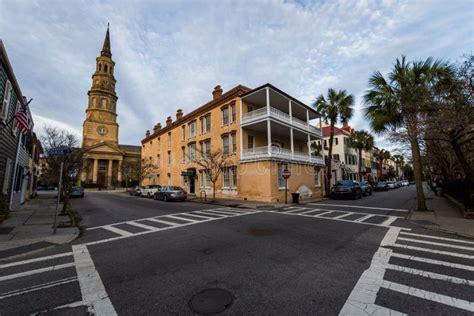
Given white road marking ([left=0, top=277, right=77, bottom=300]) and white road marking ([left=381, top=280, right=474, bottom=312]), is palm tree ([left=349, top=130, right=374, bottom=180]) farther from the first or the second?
white road marking ([left=0, top=277, right=77, bottom=300])

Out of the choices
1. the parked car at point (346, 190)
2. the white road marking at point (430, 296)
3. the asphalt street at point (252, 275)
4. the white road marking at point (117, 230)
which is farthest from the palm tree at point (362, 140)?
the white road marking at point (117, 230)

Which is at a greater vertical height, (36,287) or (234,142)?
(234,142)

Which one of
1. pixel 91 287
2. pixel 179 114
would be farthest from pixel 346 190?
pixel 179 114

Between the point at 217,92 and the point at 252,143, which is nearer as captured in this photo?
the point at 252,143

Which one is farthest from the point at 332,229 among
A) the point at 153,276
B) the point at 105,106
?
the point at 105,106

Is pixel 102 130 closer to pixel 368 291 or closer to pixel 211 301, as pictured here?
pixel 211 301

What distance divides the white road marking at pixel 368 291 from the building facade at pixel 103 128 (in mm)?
58219

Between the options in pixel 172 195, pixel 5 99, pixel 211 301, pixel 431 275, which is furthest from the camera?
pixel 172 195

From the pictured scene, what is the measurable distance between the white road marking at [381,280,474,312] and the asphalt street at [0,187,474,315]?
15 millimetres

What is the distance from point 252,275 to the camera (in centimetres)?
420

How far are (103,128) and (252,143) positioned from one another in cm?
5236

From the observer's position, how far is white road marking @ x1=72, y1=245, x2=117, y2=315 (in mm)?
3152

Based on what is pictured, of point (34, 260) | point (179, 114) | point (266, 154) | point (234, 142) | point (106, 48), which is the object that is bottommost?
point (34, 260)

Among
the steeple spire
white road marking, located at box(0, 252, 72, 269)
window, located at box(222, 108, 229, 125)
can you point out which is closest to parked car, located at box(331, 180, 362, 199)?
window, located at box(222, 108, 229, 125)
